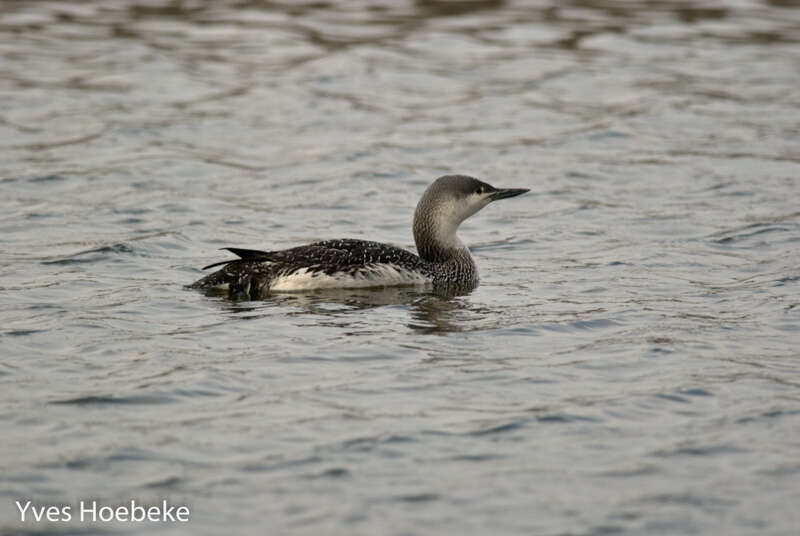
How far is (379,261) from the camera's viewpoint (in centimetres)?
1048

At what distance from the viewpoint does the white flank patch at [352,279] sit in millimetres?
10305

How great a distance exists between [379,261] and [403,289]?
0.38 meters

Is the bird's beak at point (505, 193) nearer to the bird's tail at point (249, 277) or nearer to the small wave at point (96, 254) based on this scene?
the bird's tail at point (249, 277)

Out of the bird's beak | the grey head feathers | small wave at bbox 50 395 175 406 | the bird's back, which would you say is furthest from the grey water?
the bird's beak

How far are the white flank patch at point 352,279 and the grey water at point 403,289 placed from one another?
0.13 m

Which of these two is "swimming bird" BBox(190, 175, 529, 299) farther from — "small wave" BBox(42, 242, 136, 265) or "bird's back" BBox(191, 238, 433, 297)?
"small wave" BBox(42, 242, 136, 265)

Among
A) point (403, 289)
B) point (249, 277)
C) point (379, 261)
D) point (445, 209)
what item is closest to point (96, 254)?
point (249, 277)

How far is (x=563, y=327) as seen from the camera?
9523 mm

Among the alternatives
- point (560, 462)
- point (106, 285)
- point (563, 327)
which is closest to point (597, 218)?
point (563, 327)

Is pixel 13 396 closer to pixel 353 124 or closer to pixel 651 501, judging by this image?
pixel 651 501

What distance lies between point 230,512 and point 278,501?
0.25 m

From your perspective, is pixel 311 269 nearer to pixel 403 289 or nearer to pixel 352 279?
pixel 352 279

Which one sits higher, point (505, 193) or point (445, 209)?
point (505, 193)

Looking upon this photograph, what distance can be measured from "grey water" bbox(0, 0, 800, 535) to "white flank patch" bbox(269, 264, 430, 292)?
5.0 inches
